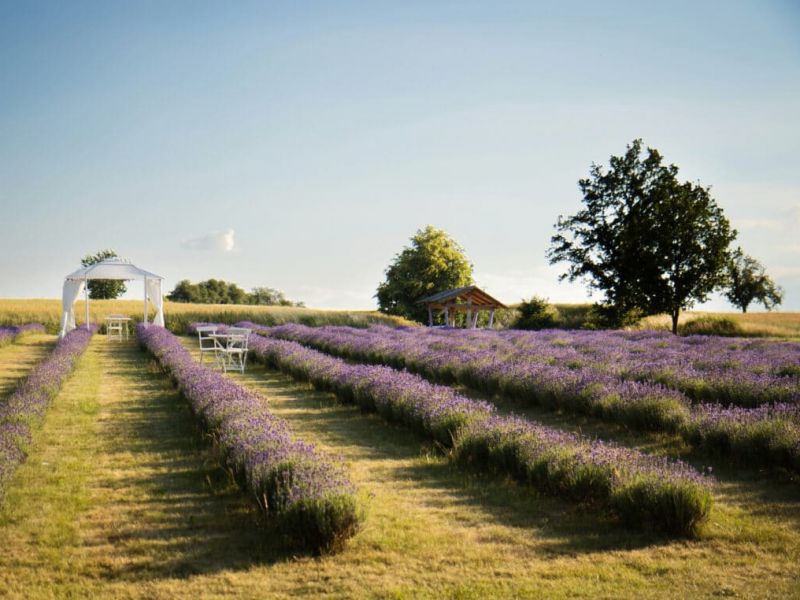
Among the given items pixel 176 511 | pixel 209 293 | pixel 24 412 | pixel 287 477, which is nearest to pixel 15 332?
pixel 24 412

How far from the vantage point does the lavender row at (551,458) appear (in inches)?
201

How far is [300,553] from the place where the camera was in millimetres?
4727

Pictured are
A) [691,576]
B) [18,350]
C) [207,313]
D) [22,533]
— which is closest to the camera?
[691,576]

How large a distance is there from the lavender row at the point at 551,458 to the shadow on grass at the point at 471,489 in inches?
5.3

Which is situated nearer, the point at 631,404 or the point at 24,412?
the point at 24,412

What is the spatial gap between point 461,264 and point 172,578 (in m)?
45.5

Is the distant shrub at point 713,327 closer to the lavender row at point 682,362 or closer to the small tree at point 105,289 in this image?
the lavender row at point 682,362

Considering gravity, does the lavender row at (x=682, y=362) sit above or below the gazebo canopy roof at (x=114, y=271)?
below

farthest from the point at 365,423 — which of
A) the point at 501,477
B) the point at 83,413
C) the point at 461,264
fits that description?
the point at 461,264

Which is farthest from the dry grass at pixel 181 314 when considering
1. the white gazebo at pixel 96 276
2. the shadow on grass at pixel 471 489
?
the shadow on grass at pixel 471 489

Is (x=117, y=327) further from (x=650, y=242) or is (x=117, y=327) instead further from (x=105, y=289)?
(x=105, y=289)

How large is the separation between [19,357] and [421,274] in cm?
3060

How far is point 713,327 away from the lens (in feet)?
117

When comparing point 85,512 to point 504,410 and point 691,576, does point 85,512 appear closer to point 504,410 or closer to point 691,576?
point 691,576
